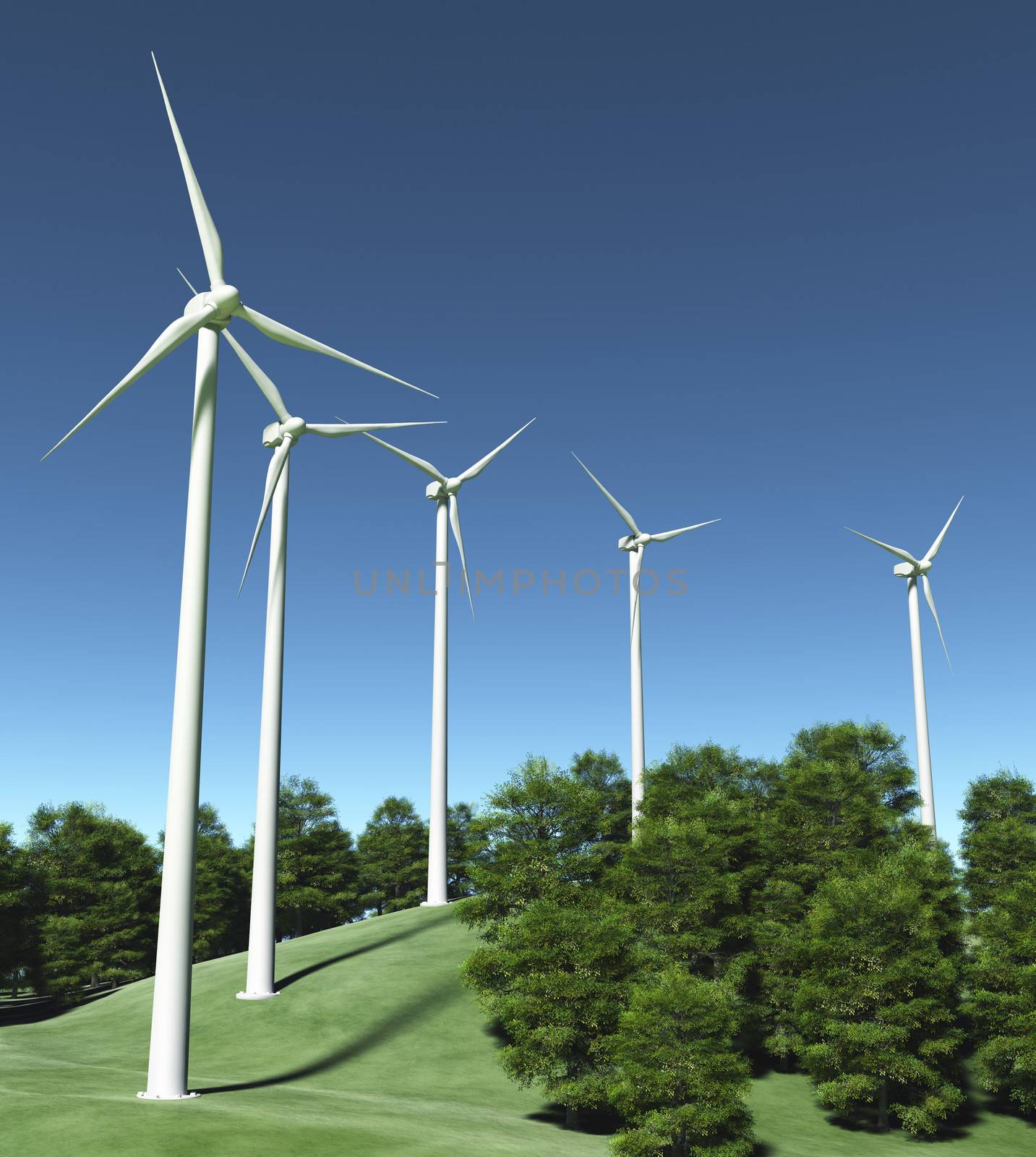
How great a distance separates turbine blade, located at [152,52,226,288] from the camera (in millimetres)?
44750

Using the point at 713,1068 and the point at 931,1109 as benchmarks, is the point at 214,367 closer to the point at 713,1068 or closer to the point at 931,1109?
the point at 713,1068

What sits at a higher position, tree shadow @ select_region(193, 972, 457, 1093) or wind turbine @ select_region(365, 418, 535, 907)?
Answer: wind turbine @ select_region(365, 418, 535, 907)

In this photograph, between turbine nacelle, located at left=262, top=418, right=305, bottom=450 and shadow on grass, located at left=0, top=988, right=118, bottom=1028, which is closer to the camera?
turbine nacelle, located at left=262, top=418, right=305, bottom=450

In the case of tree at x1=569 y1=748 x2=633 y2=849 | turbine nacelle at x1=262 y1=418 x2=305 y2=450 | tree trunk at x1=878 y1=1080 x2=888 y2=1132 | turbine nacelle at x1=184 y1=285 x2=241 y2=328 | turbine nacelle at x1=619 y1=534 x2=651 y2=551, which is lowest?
tree trunk at x1=878 y1=1080 x2=888 y2=1132

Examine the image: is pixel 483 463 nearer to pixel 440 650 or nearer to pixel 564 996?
pixel 440 650

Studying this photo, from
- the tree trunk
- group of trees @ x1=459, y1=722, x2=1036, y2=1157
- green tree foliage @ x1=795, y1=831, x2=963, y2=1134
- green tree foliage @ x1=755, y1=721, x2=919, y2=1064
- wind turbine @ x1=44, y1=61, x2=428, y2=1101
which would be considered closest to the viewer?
wind turbine @ x1=44, y1=61, x2=428, y2=1101

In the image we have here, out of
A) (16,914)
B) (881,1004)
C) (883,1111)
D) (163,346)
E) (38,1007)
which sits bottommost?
(883,1111)

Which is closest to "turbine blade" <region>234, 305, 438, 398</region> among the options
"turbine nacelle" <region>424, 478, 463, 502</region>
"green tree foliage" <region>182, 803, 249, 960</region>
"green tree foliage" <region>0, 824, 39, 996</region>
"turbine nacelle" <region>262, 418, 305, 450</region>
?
"turbine nacelle" <region>262, 418, 305, 450</region>

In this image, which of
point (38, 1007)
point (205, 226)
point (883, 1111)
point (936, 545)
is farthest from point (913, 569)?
point (38, 1007)

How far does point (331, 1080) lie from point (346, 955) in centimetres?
2272

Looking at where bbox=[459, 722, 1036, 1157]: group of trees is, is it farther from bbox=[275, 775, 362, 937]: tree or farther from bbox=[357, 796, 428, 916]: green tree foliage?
bbox=[357, 796, 428, 916]: green tree foliage

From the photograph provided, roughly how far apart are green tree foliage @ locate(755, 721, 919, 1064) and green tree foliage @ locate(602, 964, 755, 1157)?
18101mm

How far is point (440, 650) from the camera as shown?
86.2 metres

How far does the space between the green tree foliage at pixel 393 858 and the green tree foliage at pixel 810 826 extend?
65725mm
